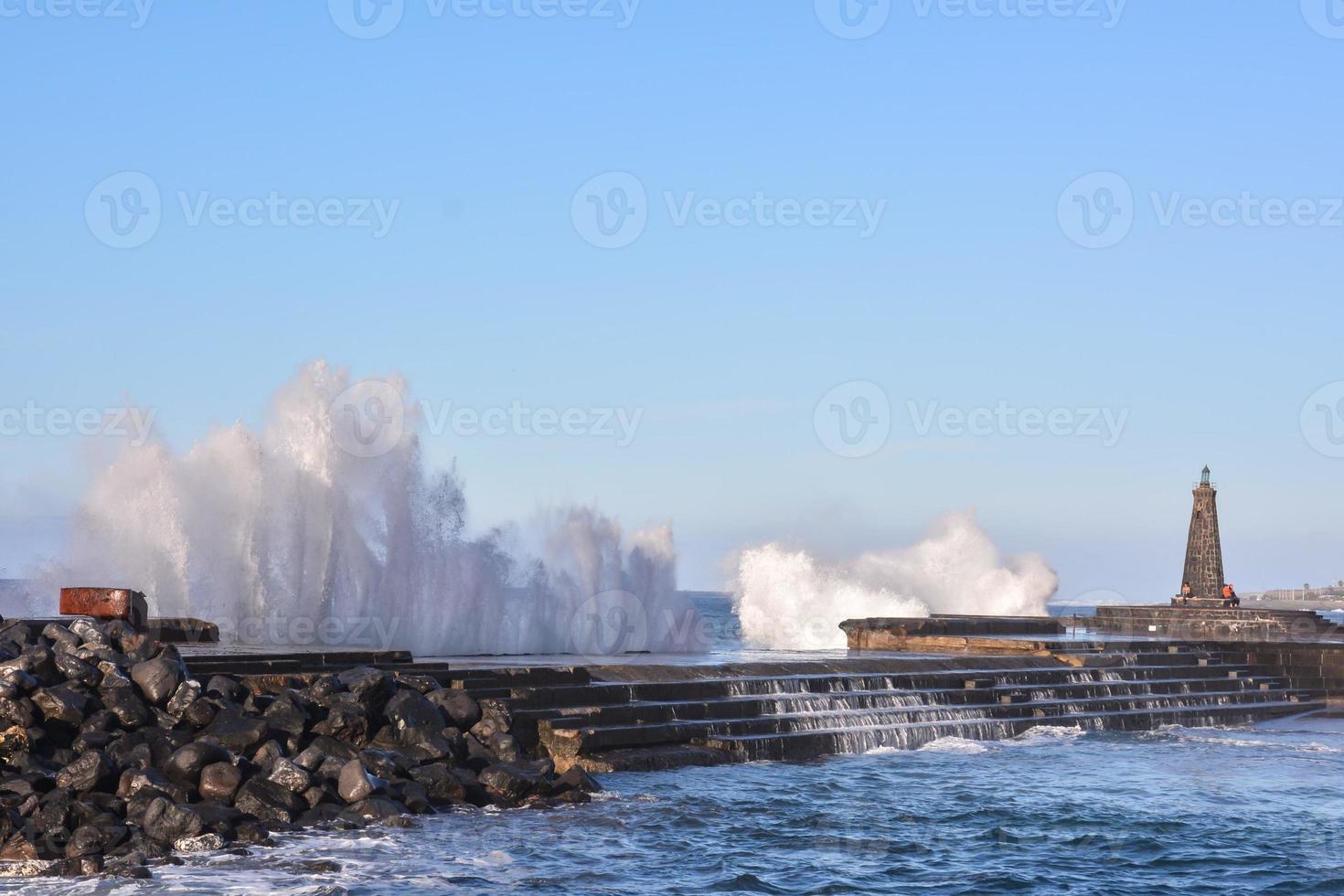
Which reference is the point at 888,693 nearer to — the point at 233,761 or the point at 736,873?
the point at 736,873

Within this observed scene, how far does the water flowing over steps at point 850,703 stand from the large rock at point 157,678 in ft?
12.1

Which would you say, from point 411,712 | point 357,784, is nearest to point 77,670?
point 357,784

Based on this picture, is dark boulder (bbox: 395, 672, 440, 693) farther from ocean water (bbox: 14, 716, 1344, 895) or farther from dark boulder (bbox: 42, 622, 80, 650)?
dark boulder (bbox: 42, 622, 80, 650)

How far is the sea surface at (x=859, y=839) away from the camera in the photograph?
11148 millimetres

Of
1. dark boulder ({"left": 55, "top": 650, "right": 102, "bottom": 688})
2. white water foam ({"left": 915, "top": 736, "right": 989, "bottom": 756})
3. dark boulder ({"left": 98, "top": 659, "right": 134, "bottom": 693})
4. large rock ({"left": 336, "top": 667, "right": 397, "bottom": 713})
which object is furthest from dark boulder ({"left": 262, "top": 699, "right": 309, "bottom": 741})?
white water foam ({"left": 915, "top": 736, "right": 989, "bottom": 756})

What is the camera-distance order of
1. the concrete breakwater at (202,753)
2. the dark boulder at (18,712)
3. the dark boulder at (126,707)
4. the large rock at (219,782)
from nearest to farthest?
the concrete breakwater at (202,753), the large rock at (219,782), the dark boulder at (18,712), the dark boulder at (126,707)

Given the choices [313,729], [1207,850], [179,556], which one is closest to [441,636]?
[179,556]

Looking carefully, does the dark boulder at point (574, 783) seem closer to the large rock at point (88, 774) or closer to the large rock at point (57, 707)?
the large rock at point (88, 774)

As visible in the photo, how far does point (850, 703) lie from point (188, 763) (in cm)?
1030

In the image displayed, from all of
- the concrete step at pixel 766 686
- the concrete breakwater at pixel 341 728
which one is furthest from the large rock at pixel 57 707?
the concrete step at pixel 766 686

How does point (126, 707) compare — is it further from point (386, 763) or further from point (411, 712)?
point (411, 712)

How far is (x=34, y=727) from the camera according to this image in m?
13.1

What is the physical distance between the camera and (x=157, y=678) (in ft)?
46.4

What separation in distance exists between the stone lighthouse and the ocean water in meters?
31.0
